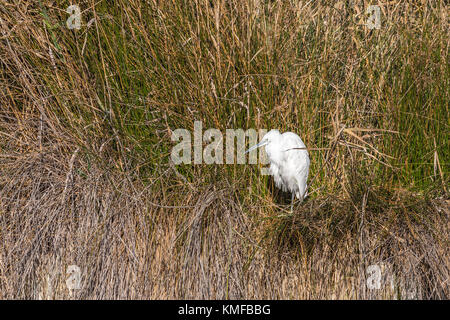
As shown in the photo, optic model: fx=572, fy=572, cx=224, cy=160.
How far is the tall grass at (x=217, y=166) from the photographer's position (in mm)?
1625

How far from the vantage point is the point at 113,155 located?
1823 mm

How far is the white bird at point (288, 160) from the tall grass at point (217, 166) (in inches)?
2.2

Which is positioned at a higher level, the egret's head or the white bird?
the egret's head

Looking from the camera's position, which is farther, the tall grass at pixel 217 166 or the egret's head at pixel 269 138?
the egret's head at pixel 269 138

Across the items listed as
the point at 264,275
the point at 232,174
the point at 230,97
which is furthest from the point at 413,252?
the point at 230,97

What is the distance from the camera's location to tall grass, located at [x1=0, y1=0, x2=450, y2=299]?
1625mm

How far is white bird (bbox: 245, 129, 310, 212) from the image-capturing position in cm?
175

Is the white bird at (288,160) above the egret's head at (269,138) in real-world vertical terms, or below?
below

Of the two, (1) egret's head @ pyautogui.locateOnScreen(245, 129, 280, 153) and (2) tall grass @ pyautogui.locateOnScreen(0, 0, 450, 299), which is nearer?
(2) tall grass @ pyautogui.locateOnScreen(0, 0, 450, 299)

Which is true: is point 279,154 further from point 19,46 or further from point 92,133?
point 19,46

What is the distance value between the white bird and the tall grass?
55 mm

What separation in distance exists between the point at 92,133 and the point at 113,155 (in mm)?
100

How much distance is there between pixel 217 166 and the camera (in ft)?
5.80

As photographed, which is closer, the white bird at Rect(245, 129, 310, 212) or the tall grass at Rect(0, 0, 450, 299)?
the tall grass at Rect(0, 0, 450, 299)
